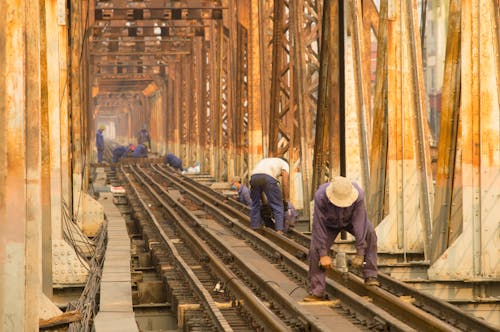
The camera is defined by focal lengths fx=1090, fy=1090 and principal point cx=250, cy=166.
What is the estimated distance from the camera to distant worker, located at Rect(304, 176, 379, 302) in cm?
1040

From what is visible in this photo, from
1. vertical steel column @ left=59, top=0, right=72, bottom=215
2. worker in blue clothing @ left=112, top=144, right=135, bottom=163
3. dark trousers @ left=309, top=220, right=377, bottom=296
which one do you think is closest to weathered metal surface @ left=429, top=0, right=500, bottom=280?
dark trousers @ left=309, top=220, right=377, bottom=296

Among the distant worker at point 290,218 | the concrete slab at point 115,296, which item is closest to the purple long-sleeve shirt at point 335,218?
the concrete slab at point 115,296

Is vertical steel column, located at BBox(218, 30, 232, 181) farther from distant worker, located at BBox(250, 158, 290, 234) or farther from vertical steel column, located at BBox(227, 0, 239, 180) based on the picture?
distant worker, located at BBox(250, 158, 290, 234)

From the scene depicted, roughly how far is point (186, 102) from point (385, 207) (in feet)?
118

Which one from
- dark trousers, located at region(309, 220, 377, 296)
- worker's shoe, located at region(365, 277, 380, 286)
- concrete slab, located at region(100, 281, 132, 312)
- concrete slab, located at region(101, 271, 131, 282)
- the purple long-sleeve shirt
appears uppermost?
the purple long-sleeve shirt

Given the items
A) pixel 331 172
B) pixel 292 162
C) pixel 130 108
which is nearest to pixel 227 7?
pixel 292 162

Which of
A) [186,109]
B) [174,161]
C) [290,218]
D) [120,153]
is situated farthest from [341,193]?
[120,153]

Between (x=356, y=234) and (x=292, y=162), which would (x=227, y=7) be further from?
(x=356, y=234)

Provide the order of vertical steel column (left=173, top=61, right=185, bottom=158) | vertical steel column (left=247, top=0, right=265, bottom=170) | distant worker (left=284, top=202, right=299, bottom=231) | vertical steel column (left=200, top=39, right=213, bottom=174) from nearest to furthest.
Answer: distant worker (left=284, top=202, right=299, bottom=231)
vertical steel column (left=247, top=0, right=265, bottom=170)
vertical steel column (left=200, top=39, right=213, bottom=174)
vertical steel column (left=173, top=61, right=185, bottom=158)

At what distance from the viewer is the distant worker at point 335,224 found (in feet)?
34.1

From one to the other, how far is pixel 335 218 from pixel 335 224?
114 mm

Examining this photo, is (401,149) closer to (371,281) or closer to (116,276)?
(371,281)

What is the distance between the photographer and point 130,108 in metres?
112

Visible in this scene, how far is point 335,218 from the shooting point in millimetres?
10758
